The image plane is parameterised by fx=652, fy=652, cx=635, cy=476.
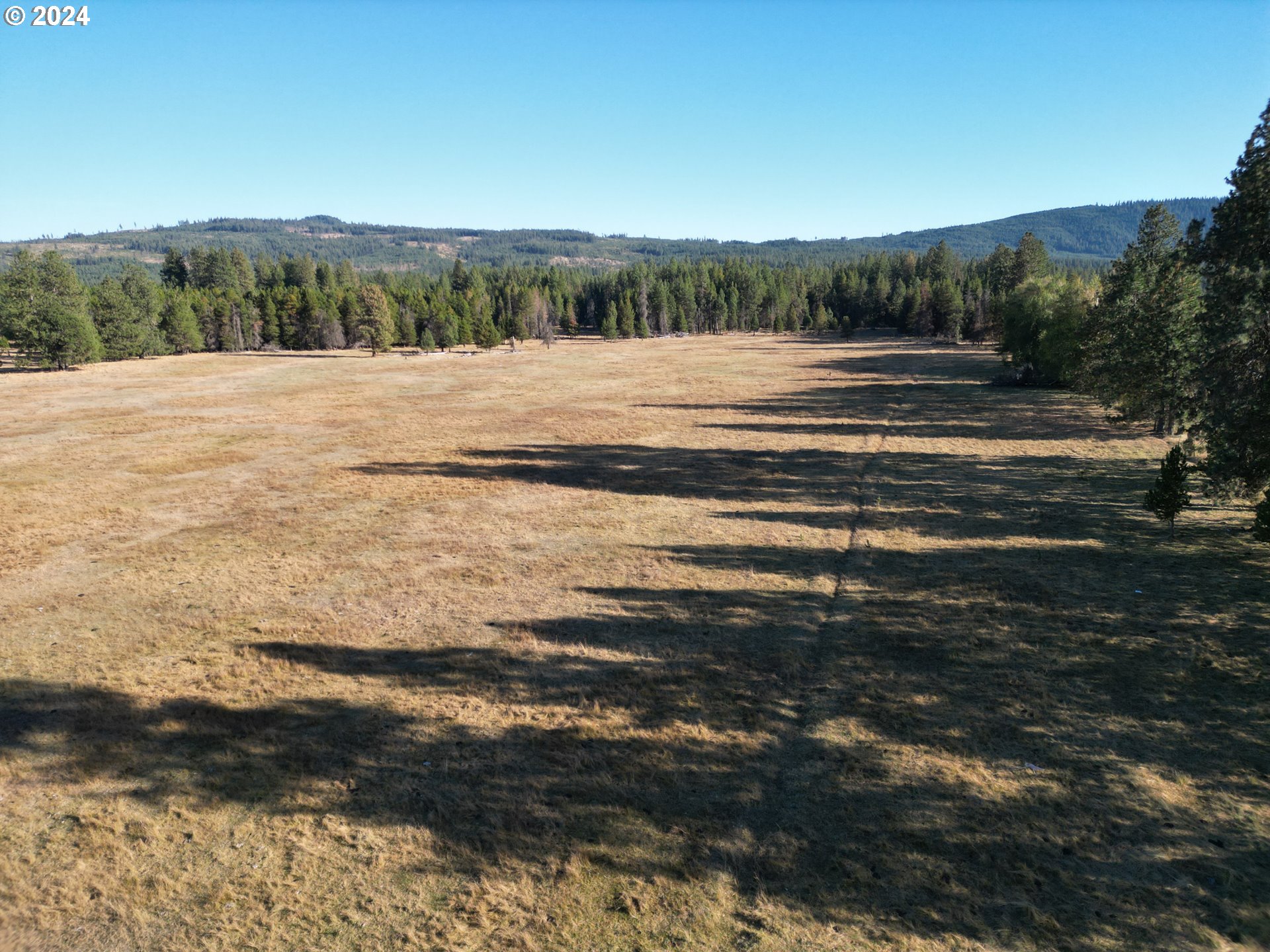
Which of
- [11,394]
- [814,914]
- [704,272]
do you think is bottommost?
[814,914]

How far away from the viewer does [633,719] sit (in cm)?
1276

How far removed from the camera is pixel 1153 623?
1622cm

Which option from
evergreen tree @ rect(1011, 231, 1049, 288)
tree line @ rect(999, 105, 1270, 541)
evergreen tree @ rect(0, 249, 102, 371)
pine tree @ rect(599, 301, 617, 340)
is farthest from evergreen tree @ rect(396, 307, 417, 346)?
tree line @ rect(999, 105, 1270, 541)

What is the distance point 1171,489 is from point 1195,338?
1312 cm

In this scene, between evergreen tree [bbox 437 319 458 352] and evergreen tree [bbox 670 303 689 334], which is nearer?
evergreen tree [bbox 437 319 458 352]

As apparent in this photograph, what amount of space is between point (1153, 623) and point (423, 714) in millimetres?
17463

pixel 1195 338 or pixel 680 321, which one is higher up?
pixel 680 321

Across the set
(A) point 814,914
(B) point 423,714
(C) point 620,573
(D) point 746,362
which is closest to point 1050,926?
(A) point 814,914

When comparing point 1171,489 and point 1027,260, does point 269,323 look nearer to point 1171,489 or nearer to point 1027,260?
point 1027,260

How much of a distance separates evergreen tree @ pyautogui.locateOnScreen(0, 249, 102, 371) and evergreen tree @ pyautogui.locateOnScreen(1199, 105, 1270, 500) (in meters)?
109

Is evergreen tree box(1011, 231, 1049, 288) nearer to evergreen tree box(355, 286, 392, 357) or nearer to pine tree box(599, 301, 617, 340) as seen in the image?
pine tree box(599, 301, 617, 340)

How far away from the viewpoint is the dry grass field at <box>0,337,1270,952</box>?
28.0ft

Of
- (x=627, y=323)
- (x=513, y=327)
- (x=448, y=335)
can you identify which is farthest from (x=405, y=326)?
(x=627, y=323)

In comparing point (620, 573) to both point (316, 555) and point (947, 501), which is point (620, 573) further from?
point (947, 501)
